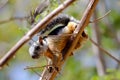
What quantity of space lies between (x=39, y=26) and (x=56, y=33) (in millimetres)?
432

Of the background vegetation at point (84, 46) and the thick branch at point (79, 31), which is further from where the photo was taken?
the background vegetation at point (84, 46)

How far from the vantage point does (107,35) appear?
3484mm

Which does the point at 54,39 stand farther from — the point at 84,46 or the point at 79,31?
the point at 84,46

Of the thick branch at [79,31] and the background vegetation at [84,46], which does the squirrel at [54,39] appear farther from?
the background vegetation at [84,46]

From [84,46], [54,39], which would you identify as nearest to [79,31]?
[54,39]

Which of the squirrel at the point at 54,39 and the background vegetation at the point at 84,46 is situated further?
the background vegetation at the point at 84,46

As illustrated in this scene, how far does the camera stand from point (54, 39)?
1.18 metres

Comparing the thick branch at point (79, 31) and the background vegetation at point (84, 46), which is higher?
the thick branch at point (79, 31)

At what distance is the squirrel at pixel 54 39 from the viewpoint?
1.15 meters

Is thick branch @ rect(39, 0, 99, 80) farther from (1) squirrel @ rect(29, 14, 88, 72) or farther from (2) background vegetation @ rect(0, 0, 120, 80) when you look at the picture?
(2) background vegetation @ rect(0, 0, 120, 80)

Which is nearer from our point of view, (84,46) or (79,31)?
(79,31)

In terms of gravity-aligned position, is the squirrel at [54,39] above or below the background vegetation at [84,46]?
above

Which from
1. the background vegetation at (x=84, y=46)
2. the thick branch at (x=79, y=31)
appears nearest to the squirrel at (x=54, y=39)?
the thick branch at (x=79, y=31)

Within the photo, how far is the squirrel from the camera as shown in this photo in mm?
1147
